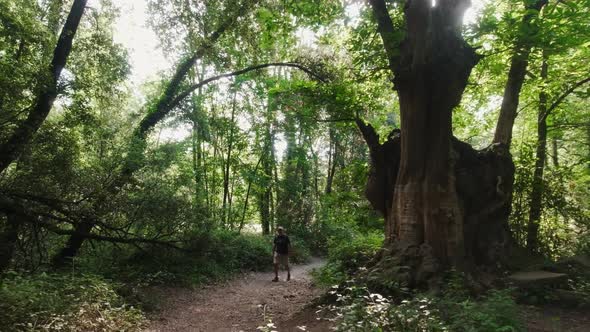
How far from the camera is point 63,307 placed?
566 cm

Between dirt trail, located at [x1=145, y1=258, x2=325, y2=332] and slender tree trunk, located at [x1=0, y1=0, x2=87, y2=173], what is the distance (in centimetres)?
400

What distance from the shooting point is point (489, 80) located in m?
11.1

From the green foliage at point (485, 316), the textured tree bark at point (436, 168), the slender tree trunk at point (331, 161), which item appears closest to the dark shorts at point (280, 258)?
the textured tree bark at point (436, 168)

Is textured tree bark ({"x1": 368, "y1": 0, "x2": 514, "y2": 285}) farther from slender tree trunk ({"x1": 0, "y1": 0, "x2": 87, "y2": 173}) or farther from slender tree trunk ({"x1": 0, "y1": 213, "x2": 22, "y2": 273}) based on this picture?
slender tree trunk ({"x1": 0, "y1": 213, "x2": 22, "y2": 273})

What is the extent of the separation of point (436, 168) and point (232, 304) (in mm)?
5718

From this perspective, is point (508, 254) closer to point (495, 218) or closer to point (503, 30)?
point (495, 218)

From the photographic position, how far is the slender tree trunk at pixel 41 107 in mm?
6633

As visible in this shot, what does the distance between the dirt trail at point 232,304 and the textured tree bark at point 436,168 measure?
2833mm

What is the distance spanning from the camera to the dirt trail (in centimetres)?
732

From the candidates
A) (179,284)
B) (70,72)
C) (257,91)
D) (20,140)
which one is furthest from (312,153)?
(20,140)

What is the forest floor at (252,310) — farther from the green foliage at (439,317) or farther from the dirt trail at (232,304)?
the green foliage at (439,317)

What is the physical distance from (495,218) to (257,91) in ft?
45.0

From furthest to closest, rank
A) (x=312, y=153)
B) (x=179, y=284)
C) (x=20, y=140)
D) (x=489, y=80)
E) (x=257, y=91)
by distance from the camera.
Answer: (x=312, y=153) → (x=257, y=91) → (x=489, y=80) → (x=179, y=284) → (x=20, y=140)

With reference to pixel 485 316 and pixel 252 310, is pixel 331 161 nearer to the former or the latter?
pixel 252 310
